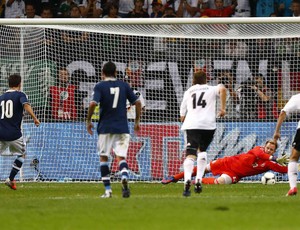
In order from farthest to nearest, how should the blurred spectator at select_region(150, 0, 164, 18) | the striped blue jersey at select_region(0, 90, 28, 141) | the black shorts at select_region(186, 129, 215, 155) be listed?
the blurred spectator at select_region(150, 0, 164, 18) < the striped blue jersey at select_region(0, 90, 28, 141) < the black shorts at select_region(186, 129, 215, 155)

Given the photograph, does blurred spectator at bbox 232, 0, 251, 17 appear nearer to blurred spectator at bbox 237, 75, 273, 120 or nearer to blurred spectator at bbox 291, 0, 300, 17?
blurred spectator at bbox 291, 0, 300, 17

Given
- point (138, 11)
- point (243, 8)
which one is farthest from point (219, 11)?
point (138, 11)

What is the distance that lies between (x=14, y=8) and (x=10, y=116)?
8.14 m

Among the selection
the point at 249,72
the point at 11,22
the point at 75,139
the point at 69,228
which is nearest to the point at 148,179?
the point at 75,139

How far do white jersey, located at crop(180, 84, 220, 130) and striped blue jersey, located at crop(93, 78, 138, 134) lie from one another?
1666 millimetres

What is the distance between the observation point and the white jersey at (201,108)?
55.2ft

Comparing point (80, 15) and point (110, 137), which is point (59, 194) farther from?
point (80, 15)

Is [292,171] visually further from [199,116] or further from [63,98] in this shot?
[63,98]

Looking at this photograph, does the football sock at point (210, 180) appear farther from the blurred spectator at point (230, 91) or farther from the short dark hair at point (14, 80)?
the short dark hair at point (14, 80)

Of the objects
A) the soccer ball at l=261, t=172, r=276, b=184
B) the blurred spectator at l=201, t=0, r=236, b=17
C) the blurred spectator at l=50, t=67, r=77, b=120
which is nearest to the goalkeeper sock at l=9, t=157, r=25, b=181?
the blurred spectator at l=50, t=67, r=77, b=120

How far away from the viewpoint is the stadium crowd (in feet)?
85.3

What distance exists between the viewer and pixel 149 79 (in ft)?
75.0

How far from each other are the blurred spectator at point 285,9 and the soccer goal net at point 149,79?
3.06 meters

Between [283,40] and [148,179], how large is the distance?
4.52 meters
